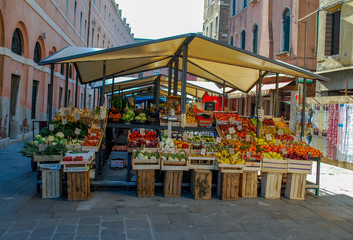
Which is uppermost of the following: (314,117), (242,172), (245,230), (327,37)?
(327,37)

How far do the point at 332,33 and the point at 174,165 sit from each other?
1163 centimetres

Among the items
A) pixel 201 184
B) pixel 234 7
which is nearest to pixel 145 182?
pixel 201 184

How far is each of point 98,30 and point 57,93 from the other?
14204mm

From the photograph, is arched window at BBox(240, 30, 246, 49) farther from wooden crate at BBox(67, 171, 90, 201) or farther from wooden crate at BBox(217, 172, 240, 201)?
wooden crate at BBox(67, 171, 90, 201)

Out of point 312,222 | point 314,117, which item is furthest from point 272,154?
point 314,117

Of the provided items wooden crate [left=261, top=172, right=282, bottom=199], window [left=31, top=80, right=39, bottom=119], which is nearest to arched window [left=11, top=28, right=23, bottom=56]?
window [left=31, top=80, right=39, bottom=119]

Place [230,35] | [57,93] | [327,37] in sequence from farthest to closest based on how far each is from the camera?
[230,35] < [57,93] < [327,37]

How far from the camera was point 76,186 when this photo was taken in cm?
607

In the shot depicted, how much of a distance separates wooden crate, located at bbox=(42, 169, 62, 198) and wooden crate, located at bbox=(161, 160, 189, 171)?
2081mm

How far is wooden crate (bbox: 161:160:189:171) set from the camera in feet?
21.5

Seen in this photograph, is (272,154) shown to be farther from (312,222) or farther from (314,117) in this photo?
(314,117)

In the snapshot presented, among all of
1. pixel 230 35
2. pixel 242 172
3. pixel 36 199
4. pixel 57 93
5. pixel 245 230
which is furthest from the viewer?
pixel 230 35

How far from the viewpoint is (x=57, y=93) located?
63.0ft

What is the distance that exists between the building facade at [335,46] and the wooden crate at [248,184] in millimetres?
8213
